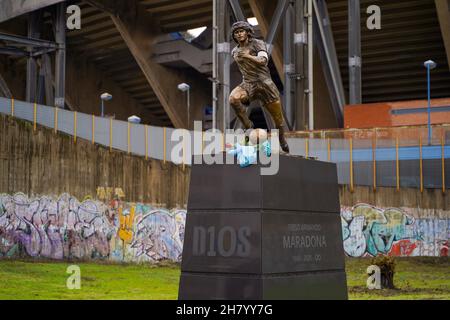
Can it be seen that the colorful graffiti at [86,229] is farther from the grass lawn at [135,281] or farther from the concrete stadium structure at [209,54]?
the concrete stadium structure at [209,54]

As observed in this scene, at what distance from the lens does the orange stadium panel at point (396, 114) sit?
42.8m

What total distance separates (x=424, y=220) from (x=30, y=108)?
17.4 m

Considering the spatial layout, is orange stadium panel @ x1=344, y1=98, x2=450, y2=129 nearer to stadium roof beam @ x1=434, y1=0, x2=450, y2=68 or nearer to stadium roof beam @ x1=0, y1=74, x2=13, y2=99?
stadium roof beam @ x1=434, y1=0, x2=450, y2=68

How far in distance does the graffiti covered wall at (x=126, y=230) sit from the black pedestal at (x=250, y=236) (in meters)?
19.2

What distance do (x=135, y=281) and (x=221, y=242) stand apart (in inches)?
608

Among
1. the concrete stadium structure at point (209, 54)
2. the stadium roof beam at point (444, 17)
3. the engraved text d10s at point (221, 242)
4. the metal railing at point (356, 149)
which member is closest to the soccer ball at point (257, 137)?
the engraved text d10s at point (221, 242)

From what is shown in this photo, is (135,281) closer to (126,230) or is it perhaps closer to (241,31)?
(126,230)

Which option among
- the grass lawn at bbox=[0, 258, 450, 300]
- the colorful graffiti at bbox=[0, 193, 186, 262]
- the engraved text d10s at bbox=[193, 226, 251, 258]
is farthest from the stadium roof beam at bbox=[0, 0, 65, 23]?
the engraved text d10s at bbox=[193, 226, 251, 258]

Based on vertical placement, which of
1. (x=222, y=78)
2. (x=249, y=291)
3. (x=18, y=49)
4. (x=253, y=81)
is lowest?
(x=249, y=291)

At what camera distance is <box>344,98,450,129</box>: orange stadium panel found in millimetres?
42781

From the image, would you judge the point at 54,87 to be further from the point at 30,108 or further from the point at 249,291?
the point at 249,291

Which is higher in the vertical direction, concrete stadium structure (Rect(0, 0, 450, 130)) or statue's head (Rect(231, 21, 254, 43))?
concrete stadium structure (Rect(0, 0, 450, 130))

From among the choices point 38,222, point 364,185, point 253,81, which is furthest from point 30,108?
point 253,81

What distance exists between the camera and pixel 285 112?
153 ft
